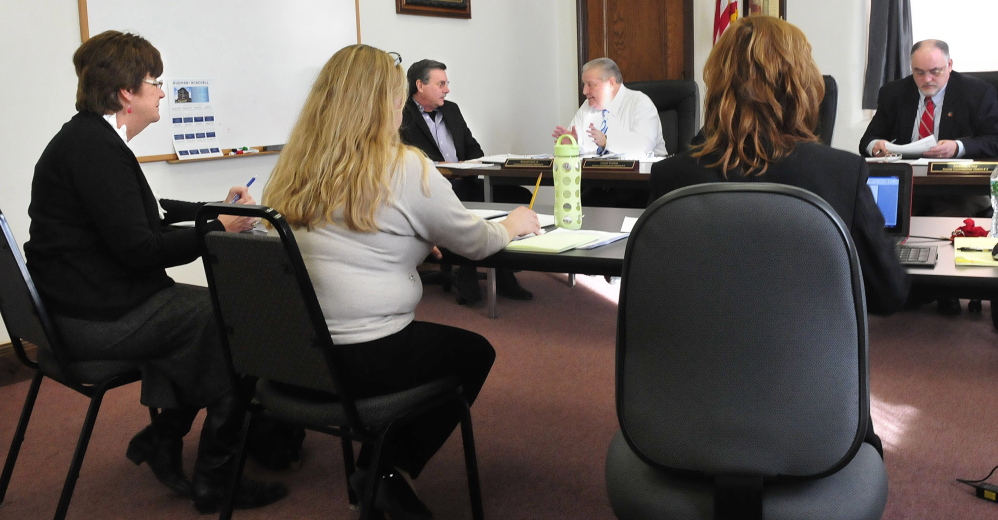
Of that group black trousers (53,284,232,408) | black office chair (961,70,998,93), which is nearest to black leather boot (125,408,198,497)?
black trousers (53,284,232,408)

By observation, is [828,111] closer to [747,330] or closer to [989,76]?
[989,76]

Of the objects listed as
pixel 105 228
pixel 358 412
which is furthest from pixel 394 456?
pixel 105 228

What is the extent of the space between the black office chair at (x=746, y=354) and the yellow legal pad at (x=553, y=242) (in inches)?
23.1

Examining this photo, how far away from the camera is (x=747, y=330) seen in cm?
101

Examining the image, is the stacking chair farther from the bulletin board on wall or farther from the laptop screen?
the bulletin board on wall

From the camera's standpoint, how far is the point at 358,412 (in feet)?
4.95

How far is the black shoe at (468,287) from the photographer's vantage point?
4.00 meters

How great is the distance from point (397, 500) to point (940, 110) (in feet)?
10.6

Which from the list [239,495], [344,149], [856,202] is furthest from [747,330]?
[239,495]

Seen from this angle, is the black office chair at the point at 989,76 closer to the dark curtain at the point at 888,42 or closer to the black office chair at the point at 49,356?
the dark curtain at the point at 888,42

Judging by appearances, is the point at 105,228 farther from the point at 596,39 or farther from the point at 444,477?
the point at 596,39

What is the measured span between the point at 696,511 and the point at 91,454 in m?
1.92

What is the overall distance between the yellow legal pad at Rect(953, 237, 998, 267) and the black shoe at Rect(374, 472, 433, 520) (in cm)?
117

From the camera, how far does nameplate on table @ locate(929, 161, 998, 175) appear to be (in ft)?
9.28
